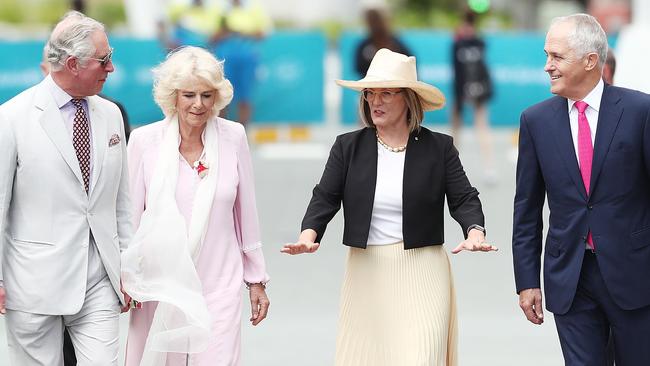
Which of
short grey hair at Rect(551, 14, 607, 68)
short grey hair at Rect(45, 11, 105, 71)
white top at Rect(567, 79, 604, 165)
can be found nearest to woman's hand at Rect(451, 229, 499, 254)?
white top at Rect(567, 79, 604, 165)

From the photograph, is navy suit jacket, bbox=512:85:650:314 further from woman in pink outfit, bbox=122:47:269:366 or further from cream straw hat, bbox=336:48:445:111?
woman in pink outfit, bbox=122:47:269:366

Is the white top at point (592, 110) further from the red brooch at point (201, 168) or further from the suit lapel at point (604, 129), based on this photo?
the red brooch at point (201, 168)

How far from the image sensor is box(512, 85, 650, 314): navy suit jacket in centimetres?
591

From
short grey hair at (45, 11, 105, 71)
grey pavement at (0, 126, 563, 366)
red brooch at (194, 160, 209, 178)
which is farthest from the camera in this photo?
grey pavement at (0, 126, 563, 366)

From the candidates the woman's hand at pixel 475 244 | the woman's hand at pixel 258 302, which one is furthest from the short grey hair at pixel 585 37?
the woman's hand at pixel 258 302

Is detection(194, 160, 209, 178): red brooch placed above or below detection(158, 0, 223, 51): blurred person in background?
below

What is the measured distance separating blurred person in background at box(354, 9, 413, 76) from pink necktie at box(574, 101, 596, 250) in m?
9.76

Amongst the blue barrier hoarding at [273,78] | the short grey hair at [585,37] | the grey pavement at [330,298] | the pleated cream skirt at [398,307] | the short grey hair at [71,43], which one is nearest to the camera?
the short grey hair at [71,43]

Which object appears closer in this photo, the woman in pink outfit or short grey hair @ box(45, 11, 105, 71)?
short grey hair @ box(45, 11, 105, 71)

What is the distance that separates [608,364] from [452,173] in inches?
41.5

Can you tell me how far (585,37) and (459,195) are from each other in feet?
2.88

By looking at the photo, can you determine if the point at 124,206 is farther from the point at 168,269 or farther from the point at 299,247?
the point at 299,247

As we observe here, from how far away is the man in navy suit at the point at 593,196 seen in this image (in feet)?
19.4

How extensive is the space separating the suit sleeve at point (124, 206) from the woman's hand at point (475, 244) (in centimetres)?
138
